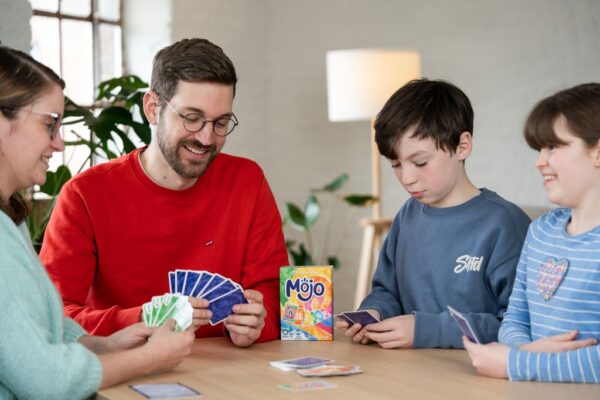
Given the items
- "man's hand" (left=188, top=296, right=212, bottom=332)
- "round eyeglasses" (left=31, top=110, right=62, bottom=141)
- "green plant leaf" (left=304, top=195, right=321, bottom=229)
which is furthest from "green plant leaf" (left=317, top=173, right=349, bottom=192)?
"round eyeglasses" (left=31, top=110, right=62, bottom=141)

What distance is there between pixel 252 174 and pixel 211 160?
188 mm

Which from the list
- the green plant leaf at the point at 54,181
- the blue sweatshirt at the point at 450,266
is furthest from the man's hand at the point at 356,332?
the green plant leaf at the point at 54,181

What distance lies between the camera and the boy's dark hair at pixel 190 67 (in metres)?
2.58

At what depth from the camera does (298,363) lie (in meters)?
2.08

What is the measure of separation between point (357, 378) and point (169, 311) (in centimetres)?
49

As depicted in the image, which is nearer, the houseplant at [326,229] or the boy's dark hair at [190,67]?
the boy's dark hair at [190,67]

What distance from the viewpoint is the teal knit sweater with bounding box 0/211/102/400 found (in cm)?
171

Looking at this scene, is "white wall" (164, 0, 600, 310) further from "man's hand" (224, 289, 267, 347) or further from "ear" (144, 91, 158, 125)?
"man's hand" (224, 289, 267, 347)

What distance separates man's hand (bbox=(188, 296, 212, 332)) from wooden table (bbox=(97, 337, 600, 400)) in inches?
3.8

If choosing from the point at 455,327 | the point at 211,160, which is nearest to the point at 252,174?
the point at 211,160

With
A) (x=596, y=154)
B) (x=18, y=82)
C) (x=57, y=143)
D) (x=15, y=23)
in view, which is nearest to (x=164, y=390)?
(x=57, y=143)

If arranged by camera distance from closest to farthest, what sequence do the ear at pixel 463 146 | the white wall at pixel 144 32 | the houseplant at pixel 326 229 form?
the ear at pixel 463 146 < the white wall at pixel 144 32 < the houseplant at pixel 326 229

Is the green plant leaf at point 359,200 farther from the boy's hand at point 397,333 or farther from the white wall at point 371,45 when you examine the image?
the boy's hand at point 397,333

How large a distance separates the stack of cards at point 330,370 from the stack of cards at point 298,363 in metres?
0.04
